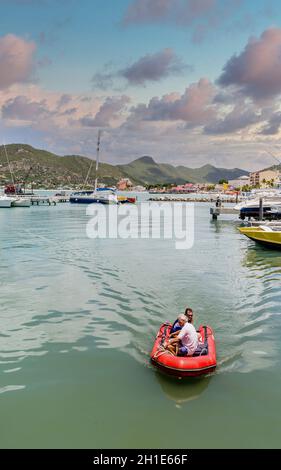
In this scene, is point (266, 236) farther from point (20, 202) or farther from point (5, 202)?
point (20, 202)

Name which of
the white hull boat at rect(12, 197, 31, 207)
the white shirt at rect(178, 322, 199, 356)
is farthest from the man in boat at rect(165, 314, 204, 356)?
the white hull boat at rect(12, 197, 31, 207)

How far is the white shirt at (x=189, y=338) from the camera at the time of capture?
13.1 metres

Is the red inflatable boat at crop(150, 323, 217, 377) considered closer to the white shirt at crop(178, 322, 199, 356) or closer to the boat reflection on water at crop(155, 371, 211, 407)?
the boat reflection on water at crop(155, 371, 211, 407)

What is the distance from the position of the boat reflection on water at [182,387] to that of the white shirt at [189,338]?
0.93 meters

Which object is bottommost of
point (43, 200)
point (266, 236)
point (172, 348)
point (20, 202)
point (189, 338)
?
point (172, 348)

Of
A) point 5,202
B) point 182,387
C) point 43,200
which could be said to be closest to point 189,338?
point 182,387

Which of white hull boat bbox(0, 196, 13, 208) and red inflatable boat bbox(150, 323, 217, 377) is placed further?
white hull boat bbox(0, 196, 13, 208)

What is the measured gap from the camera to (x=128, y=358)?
47.4 feet

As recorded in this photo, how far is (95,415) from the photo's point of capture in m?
10.9

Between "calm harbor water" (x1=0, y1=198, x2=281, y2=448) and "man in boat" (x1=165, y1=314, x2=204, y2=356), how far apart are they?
0.94 m

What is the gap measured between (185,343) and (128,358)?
2.48m

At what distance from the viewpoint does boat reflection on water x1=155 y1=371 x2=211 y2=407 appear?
11.7 meters

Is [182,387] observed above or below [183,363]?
below
